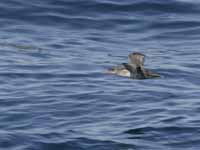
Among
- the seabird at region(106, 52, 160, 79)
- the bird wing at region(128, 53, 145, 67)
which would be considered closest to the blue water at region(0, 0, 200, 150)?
→ the seabird at region(106, 52, 160, 79)

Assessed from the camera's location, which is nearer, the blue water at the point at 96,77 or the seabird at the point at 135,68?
the blue water at the point at 96,77

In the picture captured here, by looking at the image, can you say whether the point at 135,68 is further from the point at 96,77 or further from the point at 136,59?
the point at 96,77

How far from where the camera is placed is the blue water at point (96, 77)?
40.4 ft

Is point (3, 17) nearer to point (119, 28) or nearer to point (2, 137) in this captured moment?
point (119, 28)

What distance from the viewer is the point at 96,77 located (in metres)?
16.2

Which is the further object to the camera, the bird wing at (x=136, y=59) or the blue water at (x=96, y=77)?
the bird wing at (x=136, y=59)

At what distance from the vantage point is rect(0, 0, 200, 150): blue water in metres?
12.3

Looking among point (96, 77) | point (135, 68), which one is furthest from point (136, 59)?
point (96, 77)

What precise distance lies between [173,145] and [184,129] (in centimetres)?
76

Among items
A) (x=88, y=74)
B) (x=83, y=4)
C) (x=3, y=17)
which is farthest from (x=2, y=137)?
(x=83, y=4)

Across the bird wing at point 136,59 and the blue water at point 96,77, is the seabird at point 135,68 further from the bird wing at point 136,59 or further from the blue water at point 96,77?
the blue water at point 96,77

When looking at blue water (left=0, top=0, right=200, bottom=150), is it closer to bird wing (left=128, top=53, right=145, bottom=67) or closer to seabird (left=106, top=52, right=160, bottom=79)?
seabird (left=106, top=52, right=160, bottom=79)

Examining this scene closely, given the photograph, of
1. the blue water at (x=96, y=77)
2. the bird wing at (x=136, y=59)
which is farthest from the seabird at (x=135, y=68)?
the blue water at (x=96, y=77)

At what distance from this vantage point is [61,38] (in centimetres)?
1928
